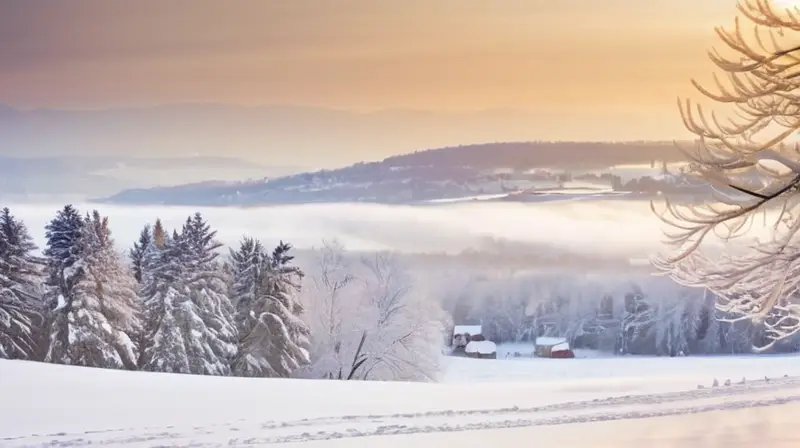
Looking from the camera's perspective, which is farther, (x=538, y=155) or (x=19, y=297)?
(x=19, y=297)

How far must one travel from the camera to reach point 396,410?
19.7 feet

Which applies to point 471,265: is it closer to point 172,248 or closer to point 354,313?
point 354,313

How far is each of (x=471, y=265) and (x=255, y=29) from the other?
294cm

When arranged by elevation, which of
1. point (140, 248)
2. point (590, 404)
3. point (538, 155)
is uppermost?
point (538, 155)

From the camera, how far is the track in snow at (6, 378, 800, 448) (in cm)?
541

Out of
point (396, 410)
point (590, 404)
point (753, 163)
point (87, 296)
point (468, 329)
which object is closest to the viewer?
point (753, 163)

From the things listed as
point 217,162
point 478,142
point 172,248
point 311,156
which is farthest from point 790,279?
point 172,248

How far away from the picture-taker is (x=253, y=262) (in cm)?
833

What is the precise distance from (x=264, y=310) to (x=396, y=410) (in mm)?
2836

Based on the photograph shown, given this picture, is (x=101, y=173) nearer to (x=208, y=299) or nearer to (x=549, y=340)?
(x=208, y=299)

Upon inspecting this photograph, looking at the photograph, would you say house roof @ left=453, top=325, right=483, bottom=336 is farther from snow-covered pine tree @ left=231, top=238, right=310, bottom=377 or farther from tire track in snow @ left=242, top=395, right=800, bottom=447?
tire track in snow @ left=242, top=395, right=800, bottom=447

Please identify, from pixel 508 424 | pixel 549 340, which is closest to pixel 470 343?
pixel 549 340

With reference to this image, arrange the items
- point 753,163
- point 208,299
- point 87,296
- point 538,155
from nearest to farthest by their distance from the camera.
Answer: point 753,163 → point 538,155 → point 87,296 → point 208,299

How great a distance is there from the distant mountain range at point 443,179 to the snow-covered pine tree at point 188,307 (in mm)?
505
